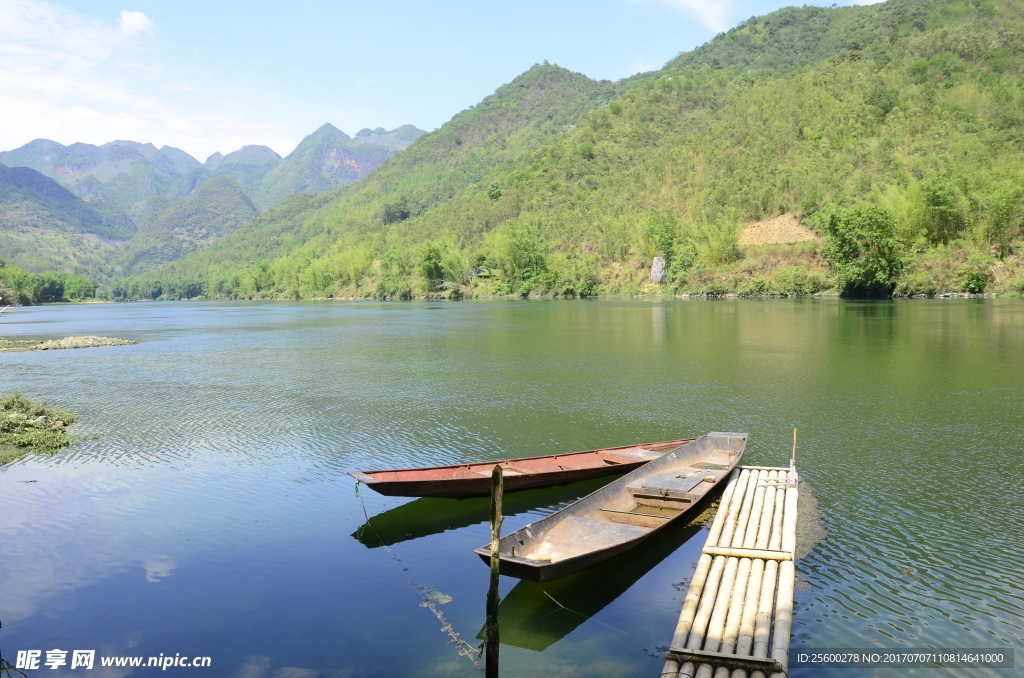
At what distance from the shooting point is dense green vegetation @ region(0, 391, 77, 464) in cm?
1898

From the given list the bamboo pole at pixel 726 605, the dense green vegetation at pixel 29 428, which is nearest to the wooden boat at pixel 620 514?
the bamboo pole at pixel 726 605

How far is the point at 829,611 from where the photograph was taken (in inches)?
350

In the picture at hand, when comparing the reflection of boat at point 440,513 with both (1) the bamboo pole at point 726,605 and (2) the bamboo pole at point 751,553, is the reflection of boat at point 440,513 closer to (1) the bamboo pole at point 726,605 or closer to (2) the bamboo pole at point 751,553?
(1) the bamboo pole at point 726,605

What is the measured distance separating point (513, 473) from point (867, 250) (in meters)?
83.7

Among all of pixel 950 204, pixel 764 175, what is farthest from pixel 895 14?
pixel 950 204

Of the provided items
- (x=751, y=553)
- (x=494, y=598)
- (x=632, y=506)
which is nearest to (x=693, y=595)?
(x=751, y=553)

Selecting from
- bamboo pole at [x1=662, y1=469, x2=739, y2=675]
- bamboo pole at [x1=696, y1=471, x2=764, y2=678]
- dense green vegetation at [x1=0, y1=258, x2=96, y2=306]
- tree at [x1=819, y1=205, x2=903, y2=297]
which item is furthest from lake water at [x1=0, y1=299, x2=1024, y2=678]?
dense green vegetation at [x1=0, y1=258, x2=96, y2=306]

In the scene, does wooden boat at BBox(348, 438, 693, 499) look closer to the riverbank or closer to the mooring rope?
the mooring rope

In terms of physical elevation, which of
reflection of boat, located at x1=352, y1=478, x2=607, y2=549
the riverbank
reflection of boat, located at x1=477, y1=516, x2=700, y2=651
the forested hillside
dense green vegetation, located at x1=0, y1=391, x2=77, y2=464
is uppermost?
the forested hillside

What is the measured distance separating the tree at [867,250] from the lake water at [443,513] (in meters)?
52.7

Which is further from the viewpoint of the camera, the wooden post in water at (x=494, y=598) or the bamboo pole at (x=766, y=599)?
the bamboo pole at (x=766, y=599)

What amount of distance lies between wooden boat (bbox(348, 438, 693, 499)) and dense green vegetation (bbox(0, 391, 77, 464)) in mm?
12537

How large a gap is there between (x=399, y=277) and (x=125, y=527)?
141 m

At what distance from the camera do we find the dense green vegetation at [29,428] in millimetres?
18977
